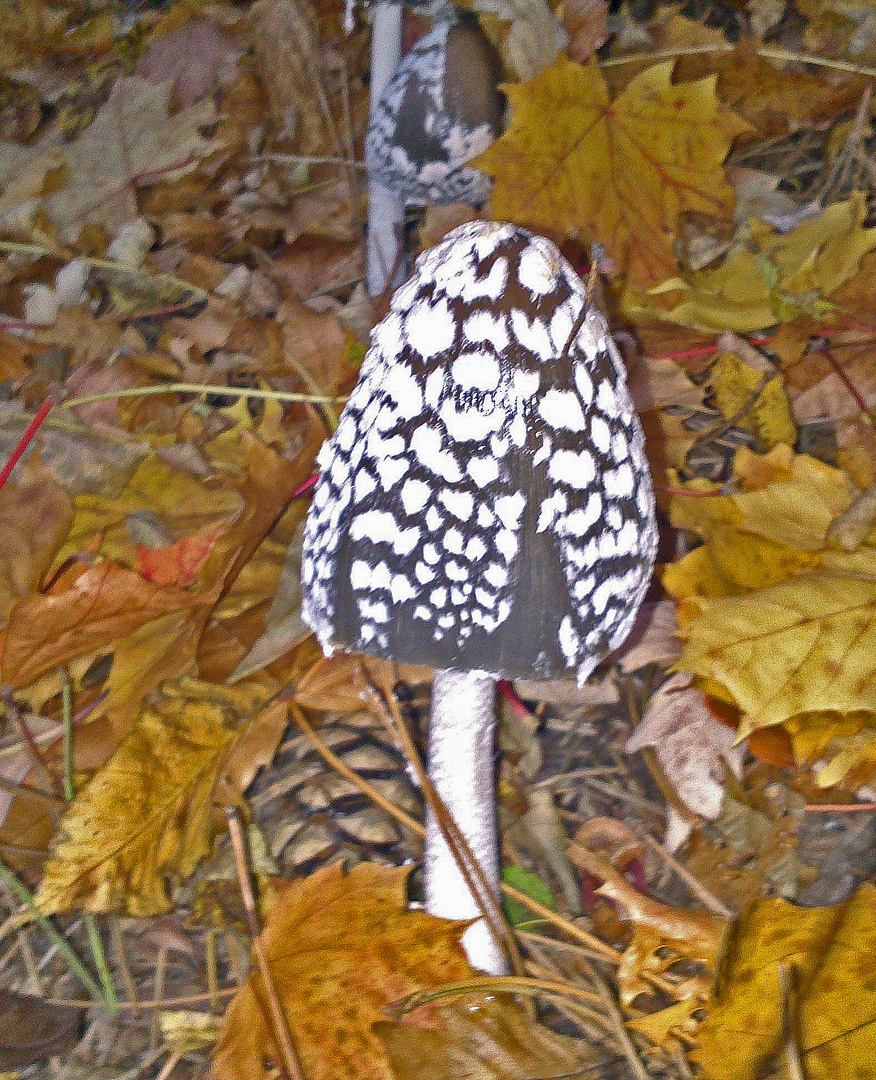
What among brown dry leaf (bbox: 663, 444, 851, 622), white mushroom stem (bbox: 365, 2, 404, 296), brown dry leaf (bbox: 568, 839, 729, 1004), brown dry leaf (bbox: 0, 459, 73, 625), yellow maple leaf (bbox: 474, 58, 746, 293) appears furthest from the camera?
white mushroom stem (bbox: 365, 2, 404, 296)

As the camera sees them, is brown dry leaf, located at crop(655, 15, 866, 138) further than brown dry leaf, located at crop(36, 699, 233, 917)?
Yes

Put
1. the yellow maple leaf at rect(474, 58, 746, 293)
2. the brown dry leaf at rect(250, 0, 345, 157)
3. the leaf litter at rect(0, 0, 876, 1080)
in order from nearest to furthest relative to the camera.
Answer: the leaf litter at rect(0, 0, 876, 1080) < the yellow maple leaf at rect(474, 58, 746, 293) < the brown dry leaf at rect(250, 0, 345, 157)

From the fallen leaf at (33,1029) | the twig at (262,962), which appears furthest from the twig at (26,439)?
the fallen leaf at (33,1029)

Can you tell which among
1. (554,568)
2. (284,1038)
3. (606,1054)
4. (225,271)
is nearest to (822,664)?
(554,568)

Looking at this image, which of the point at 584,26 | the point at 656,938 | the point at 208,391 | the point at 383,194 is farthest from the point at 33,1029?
the point at 584,26

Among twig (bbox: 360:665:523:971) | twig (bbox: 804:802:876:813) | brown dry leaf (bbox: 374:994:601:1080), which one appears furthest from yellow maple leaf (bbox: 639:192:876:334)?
brown dry leaf (bbox: 374:994:601:1080)

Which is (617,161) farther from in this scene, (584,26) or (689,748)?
(689,748)

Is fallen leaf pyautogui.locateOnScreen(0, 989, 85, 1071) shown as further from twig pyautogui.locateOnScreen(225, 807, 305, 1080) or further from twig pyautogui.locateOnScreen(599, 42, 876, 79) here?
twig pyautogui.locateOnScreen(599, 42, 876, 79)
